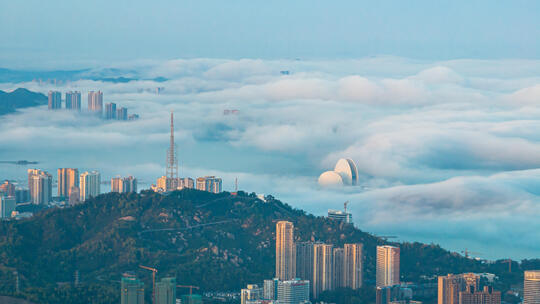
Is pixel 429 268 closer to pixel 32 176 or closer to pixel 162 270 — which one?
pixel 162 270

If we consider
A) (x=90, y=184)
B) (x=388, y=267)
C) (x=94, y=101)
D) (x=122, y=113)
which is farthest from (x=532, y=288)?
(x=94, y=101)

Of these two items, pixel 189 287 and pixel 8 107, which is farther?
pixel 8 107

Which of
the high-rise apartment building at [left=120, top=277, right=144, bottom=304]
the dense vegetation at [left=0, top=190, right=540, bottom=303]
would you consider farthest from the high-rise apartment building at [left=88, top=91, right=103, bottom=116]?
the high-rise apartment building at [left=120, top=277, right=144, bottom=304]

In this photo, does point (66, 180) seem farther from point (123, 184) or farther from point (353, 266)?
point (353, 266)

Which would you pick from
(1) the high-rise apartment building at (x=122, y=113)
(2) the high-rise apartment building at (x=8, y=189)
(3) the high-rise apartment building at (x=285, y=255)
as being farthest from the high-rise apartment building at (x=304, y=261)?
Answer: (1) the high-rise apartment building at (x=122, y=113)

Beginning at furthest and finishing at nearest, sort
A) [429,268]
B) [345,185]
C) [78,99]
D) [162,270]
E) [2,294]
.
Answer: [78,99], [345,185], [429,268], [162,270], [2,294]

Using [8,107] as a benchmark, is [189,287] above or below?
below

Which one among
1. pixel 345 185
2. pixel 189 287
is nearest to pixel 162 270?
pixel 189 287
